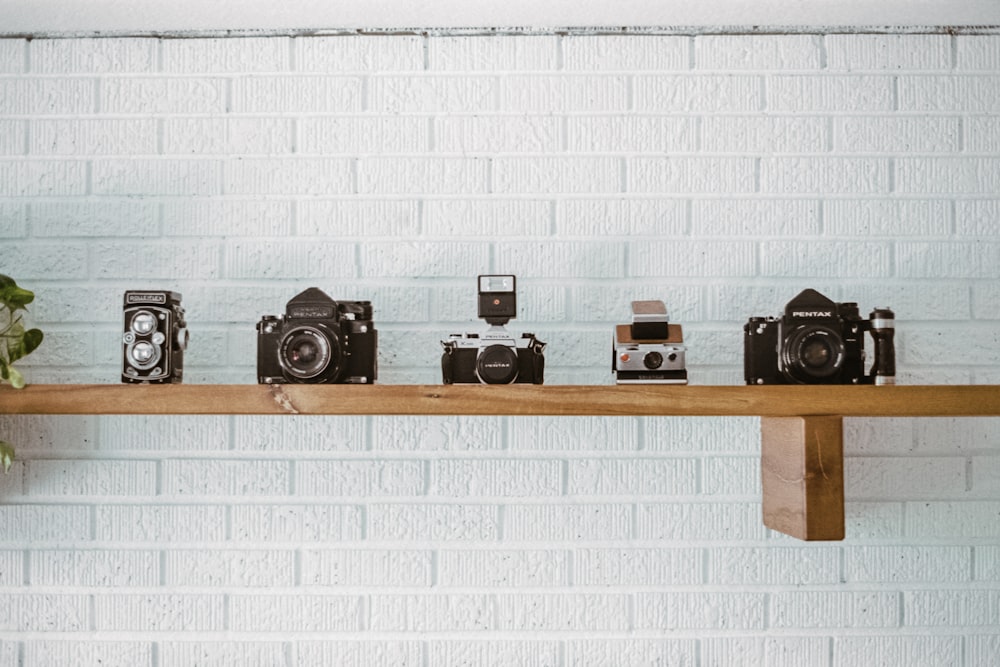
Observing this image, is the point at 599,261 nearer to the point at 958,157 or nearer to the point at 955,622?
the point at 958,157

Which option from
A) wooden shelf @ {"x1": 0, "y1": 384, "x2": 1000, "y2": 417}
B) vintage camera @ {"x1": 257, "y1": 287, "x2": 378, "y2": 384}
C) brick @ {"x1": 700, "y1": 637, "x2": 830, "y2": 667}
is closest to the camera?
wooden shelf @ {"x1": 0, "y1": 384, "x2": 1000, "y2": 417}

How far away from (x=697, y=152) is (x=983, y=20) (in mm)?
624

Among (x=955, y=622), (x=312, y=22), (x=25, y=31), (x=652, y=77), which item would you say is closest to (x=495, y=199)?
(x=652, y=77)

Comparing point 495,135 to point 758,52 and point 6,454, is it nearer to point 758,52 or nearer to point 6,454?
point 758,52

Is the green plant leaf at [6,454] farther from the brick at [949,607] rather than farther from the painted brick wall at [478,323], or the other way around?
the brick at [949,607]

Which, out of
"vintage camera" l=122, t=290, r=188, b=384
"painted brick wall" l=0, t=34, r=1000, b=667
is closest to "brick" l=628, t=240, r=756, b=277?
"painted brick wall" l=0, t=34, r=1000, b=667

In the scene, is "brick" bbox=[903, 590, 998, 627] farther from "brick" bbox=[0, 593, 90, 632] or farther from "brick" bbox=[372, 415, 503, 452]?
"brick" bbox=[0, 593, 90, 632]

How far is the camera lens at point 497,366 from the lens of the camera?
1278 mm

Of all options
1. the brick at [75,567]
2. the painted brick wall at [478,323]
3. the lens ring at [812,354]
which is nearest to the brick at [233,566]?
the painted brick wall at [478,323]

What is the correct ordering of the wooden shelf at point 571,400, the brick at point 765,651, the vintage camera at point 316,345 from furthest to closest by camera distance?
the brick at point 765,651 → the vintage camera at point 316,345 → the wooden shelf at point 571,400

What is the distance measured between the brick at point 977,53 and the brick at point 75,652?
202cm

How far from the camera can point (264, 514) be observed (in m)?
1.51

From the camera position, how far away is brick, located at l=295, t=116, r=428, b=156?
5.07 feet

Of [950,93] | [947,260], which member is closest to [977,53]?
[950,93]
